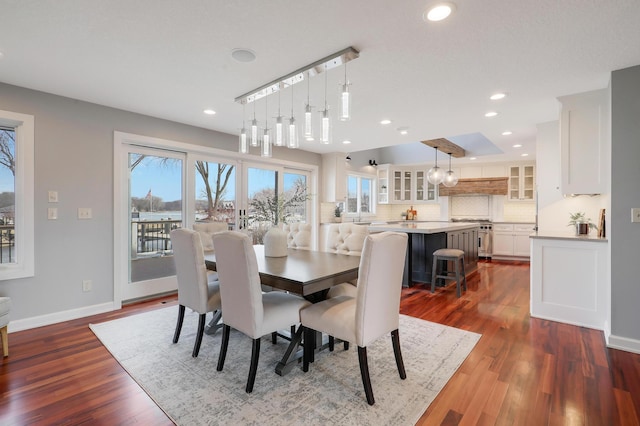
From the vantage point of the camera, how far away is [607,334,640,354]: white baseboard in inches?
100

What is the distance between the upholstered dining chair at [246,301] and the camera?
2.00 metres

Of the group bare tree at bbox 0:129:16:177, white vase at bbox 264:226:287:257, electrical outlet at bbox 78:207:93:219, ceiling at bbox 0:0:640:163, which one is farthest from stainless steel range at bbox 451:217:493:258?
bare tree at bbox 0:129:16:177

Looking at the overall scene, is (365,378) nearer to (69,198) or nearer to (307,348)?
(307,348)

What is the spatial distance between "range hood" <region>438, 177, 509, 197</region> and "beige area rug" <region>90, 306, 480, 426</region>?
540cm

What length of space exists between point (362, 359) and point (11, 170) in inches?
150

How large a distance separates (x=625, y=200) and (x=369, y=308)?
2.46 meters

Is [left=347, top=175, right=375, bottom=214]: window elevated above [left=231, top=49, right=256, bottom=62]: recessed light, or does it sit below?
below

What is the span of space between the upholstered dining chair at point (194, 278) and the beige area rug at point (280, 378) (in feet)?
0.86

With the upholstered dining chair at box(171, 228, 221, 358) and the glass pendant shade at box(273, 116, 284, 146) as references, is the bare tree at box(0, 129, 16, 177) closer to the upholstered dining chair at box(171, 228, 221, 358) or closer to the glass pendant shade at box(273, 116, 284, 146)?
the upholstered dining chair at box(171, 228, 221, 358)

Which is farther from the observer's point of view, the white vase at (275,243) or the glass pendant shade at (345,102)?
the white vase at (275,243)

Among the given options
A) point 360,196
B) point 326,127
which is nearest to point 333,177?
point 360,196

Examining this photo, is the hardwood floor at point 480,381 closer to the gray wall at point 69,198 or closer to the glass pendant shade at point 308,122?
the gray wall at point 69,198

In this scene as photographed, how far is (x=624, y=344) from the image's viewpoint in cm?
259

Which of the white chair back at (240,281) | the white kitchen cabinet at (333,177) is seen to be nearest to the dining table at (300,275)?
the white chair back at (240,281)
